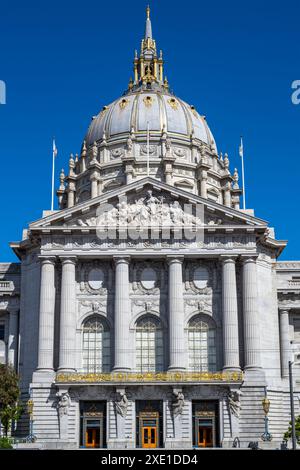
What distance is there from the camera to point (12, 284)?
67500 mm

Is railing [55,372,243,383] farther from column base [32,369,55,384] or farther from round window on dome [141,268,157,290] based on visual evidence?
round window on dome [141,268,157,290]

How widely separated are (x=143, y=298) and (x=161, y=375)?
24.2 feet

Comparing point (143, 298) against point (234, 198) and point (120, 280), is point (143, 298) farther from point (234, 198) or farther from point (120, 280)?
point (234, 198)

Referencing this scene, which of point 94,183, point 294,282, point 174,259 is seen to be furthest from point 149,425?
point 94,183

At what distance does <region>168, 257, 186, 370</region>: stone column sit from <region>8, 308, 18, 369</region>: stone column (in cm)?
1418

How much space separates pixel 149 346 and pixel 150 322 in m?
2.03

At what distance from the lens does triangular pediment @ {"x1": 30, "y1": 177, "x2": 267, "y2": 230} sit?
207ft

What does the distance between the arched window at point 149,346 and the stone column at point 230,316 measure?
5.54 m

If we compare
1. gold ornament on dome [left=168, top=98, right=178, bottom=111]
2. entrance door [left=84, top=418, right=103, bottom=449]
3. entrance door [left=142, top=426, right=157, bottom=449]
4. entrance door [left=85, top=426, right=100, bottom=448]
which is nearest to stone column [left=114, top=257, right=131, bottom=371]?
entrance door [left=84, top=418, right=103, bottom=449]

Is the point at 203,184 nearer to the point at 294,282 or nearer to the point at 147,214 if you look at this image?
the point at 294,282

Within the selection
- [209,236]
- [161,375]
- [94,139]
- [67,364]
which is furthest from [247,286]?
[94,139]

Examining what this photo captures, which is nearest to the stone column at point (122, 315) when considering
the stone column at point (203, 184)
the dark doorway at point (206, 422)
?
the dark doorway at point (206, 422)

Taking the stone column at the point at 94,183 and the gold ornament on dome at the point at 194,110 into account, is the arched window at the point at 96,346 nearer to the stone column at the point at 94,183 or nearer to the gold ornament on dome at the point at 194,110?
the stone column at the point at 94,183
